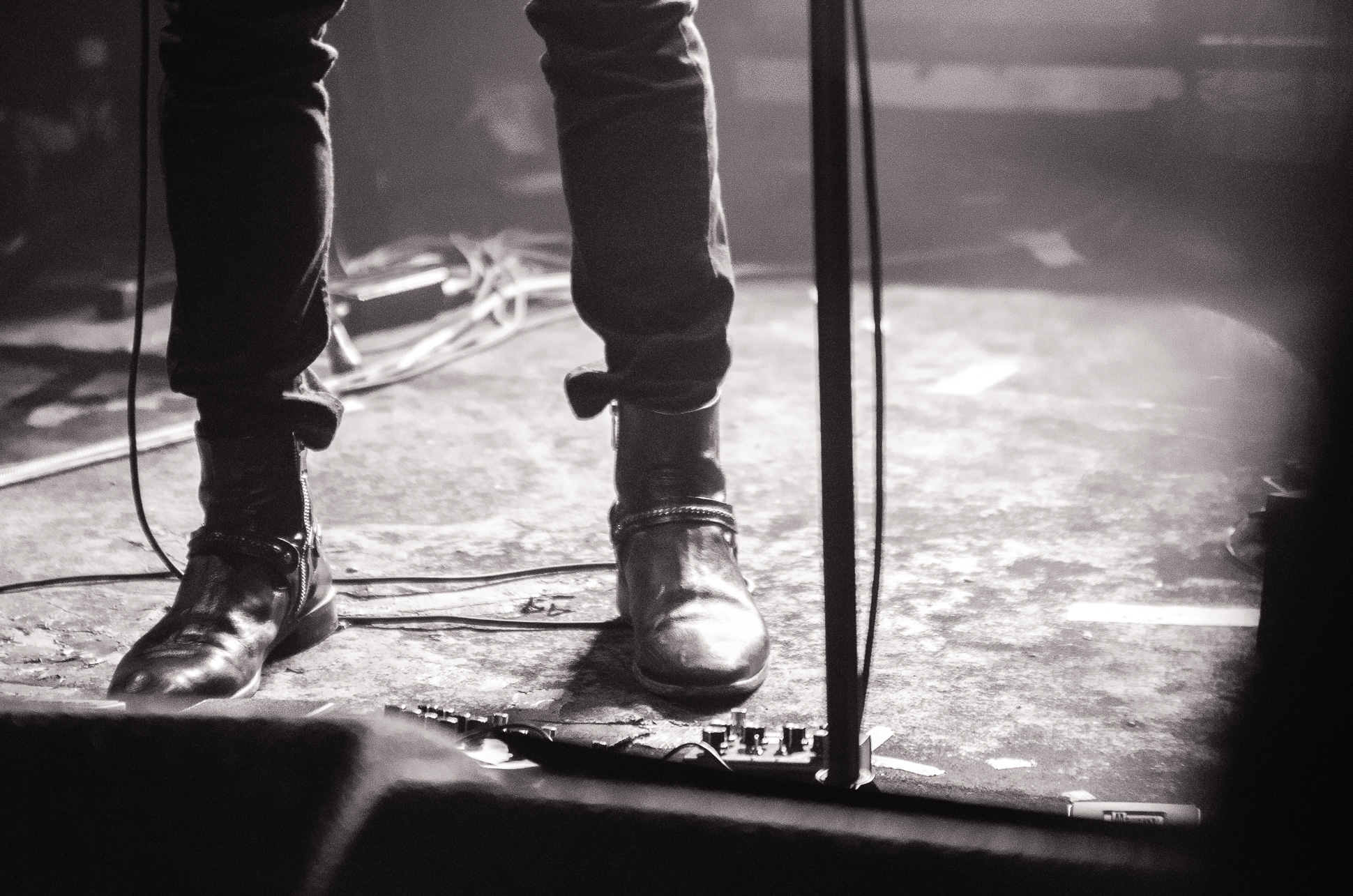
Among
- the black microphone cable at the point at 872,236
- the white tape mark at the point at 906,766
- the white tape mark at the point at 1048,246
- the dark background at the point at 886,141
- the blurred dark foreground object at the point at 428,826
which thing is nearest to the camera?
the blurred dark foreground object at the point at 428,826

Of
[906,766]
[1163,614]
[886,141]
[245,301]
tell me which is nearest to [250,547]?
[245,301]

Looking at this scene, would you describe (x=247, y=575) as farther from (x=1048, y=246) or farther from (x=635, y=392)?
Answer: (x=1048, y=246)

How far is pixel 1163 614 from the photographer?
115cm

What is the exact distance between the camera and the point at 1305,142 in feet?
6.94

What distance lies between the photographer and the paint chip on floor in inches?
35.1

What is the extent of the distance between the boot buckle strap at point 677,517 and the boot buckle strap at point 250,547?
269mm

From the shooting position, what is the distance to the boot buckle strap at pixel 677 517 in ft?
3.59

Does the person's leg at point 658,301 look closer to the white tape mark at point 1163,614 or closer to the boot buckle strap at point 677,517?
the boot buckle strap at point 677,517

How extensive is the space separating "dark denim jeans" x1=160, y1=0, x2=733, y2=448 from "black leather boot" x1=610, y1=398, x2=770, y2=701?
0.14ft

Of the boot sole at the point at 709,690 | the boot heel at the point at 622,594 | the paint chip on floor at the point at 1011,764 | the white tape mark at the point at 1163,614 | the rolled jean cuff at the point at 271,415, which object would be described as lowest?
the white tape mark at the point at 1163,614

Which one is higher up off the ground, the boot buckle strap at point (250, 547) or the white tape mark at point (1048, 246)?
the boot buckle strap at point (250, 547)

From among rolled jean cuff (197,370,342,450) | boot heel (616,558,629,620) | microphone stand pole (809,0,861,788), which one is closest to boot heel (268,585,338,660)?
rolled jean cuff (197,370,342,450)

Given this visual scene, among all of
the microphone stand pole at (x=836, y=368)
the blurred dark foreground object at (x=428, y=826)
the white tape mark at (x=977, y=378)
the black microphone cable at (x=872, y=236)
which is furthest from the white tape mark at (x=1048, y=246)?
the blurred dark foreground object at (x=428, y=826)

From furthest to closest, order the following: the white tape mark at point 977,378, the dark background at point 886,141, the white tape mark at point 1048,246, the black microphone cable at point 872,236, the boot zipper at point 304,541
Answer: the white tape mark at point 1048,246, the dark background at point 886,141, the white tape mark at point 977,378, the boot zipper at point 304,541, the black microphone cable at point 872,236
